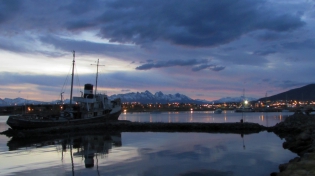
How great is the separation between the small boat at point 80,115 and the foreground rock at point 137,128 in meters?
1.96

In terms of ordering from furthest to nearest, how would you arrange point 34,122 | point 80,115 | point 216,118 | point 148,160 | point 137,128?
point 216,118 < point 80,115 < point 137,128 < point 34,122 < point 148,160

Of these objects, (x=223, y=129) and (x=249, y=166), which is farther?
(x=223, y=129)

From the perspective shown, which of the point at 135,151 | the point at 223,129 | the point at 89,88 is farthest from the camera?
the point at 89,88

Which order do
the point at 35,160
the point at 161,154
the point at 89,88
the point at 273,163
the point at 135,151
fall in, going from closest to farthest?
the point at 273,163
the point at 35,160
the point at 161,154
the point at 135,151
the point at 89,88

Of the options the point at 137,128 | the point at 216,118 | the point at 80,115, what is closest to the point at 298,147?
the point at 137,128

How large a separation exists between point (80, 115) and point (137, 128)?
10.2m

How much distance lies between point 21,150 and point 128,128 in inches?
882

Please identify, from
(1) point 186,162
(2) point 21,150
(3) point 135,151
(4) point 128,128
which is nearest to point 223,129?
(4) point 128,128

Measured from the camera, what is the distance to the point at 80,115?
49844 mm

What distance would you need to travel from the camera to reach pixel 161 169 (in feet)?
59.5

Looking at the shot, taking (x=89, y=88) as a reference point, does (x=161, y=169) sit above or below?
below

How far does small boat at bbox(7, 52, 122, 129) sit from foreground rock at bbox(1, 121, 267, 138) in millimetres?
1961

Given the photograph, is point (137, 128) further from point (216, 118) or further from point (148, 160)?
point (216, 118)

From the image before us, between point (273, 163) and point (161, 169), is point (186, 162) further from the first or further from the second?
point (273, 163)
